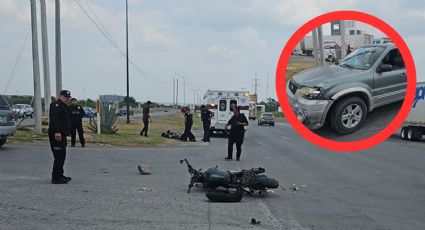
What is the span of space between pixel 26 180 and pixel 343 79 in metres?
10.5

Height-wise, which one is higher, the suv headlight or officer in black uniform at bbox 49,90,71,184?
the suv headlight

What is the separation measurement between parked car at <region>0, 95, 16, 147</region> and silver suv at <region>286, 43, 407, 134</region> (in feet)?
58.4

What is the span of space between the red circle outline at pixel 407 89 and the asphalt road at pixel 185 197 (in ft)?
2.71

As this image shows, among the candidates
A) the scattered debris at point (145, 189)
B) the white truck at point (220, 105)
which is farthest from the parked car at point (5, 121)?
the white truck at point (220, 105)

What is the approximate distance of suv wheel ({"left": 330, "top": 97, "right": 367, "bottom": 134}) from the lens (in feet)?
6.60

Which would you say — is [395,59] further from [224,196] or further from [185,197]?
[185,197]

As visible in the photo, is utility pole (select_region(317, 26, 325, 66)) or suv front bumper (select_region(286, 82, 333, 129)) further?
utility pole (select_region(317, 26, 325, 66))

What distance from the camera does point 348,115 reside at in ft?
6.75

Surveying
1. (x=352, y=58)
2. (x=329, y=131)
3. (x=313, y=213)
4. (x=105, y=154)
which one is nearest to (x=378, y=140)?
(x=329, y=131)

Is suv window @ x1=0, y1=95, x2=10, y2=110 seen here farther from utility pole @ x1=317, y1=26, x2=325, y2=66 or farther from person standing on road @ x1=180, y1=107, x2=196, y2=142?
utility pole @ x1=317, y1=26, x2=325, y2=66

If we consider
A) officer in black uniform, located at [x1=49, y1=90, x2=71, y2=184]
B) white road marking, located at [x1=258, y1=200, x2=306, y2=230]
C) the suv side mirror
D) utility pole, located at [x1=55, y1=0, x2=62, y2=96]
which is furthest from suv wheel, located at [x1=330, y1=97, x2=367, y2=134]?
utility pole, located at [x1=55, y1=0, x2=62, y2=96]

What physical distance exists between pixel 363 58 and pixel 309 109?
0.96 ft

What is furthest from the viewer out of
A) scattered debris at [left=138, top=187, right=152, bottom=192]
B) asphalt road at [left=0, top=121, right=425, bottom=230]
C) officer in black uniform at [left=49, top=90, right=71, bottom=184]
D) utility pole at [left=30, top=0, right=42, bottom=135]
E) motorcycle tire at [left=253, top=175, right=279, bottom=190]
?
utility pole at [left=30, top=0, right=42, bottom=135]

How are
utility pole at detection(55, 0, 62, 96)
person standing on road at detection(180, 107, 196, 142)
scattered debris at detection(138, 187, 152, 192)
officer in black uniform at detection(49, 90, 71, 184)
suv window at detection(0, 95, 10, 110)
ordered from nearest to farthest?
1. scattered debris at detection(138, 187, 152, 192)
2. officer in black uniform at detection(49, 90, 71, 184)
3. suv window at detection(0, 95, 10, 110)
4. person standing on road at detection(180, 107, 196, 142)
5. utility pole at detection(55, 0, 62, 96)
